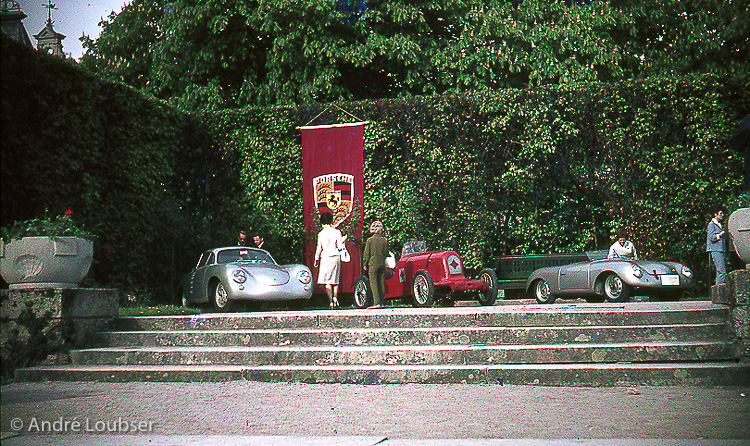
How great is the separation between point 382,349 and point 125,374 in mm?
2508

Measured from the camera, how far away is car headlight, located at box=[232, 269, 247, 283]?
35.4 ft

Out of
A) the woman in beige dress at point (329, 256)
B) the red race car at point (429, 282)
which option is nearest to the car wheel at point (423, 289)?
the red race car at point (429, 282)

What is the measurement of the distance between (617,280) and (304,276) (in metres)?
5.49

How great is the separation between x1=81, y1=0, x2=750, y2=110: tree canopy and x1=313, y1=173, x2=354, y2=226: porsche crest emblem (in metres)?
3.43

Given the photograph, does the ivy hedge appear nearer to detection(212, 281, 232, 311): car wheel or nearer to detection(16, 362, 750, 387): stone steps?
detection(212, 281, 232, 311): car wheel

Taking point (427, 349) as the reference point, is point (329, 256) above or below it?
above

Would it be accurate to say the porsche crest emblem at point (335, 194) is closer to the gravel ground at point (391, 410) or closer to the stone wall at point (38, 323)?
the stone wall at point (38, 323)

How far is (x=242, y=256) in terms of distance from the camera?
11727 millimetres

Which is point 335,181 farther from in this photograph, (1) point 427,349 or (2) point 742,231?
(2) point 742,231

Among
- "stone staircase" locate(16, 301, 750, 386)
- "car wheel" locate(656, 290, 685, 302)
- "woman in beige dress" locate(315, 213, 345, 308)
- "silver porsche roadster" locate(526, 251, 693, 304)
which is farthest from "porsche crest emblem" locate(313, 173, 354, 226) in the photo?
"stone staircase" locate(16, 301, 750, 386)

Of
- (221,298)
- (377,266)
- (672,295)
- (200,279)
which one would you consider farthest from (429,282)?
(672,295)

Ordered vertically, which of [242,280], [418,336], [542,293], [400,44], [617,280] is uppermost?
[400,44]

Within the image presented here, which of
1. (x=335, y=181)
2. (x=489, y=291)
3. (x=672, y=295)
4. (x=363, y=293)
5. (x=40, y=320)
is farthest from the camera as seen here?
(x=335, y=181)

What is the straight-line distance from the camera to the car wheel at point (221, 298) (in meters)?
11.0
